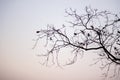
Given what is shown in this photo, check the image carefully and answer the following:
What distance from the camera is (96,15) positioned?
18.0 ft

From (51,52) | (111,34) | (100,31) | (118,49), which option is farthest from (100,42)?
(51,52)

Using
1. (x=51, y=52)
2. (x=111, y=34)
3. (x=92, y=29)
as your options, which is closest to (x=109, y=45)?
(x=111, y=34)

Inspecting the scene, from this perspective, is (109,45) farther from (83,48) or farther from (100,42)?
(83,48)

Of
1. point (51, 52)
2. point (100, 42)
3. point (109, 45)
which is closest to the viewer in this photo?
point (51, 52)

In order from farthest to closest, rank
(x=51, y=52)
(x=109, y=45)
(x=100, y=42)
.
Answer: (x=109, y=45) < (x=100, y=42) < (x=51, y=52)

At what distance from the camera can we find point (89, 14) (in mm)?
5344

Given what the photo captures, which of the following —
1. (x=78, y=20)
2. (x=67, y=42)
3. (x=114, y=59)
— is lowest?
(x=114, y=59)

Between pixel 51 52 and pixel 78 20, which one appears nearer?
pixel 51 52

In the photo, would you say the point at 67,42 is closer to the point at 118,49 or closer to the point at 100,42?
the point at 100,42

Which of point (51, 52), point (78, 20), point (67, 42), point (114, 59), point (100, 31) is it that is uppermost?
point (78, 20)

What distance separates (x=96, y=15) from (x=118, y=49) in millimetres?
1771

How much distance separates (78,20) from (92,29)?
67 cm

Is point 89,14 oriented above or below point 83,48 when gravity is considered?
above

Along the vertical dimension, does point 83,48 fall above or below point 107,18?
below
